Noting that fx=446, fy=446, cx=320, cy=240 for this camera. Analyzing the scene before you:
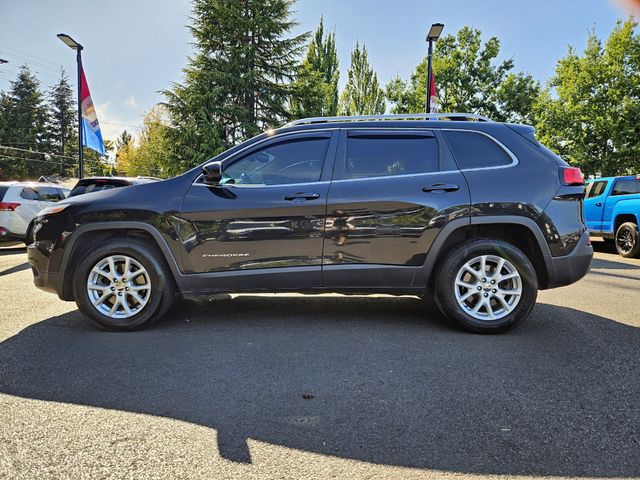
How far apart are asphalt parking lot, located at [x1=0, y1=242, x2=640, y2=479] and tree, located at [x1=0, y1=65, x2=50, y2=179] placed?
57013 mm

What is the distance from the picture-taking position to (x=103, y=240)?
13.8 feet

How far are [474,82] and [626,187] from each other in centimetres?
2092

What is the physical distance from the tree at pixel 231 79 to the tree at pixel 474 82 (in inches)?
407

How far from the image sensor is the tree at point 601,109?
2009 cm

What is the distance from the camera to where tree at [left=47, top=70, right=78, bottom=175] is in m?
56.1

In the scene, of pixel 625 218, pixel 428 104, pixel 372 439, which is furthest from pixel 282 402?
pixel 428 104

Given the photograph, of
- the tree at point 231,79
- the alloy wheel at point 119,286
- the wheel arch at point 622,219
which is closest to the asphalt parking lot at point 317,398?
the alloy wheel at point 119,286

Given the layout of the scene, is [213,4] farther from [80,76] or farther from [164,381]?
[164,381]

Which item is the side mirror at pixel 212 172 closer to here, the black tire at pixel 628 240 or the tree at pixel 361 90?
the black tire at pixel 628 240

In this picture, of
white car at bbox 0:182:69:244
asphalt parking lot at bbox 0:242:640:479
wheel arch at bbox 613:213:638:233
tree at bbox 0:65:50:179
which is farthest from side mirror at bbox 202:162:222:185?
tree at bbox 0:65:50:179

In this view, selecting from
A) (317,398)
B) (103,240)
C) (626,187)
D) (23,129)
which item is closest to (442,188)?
(317,398)

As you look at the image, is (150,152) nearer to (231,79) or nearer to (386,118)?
(231,79)

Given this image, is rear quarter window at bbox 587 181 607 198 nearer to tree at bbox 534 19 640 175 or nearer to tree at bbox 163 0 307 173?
tree at bbox 534 19 640 175

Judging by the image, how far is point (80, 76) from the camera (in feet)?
49.3
